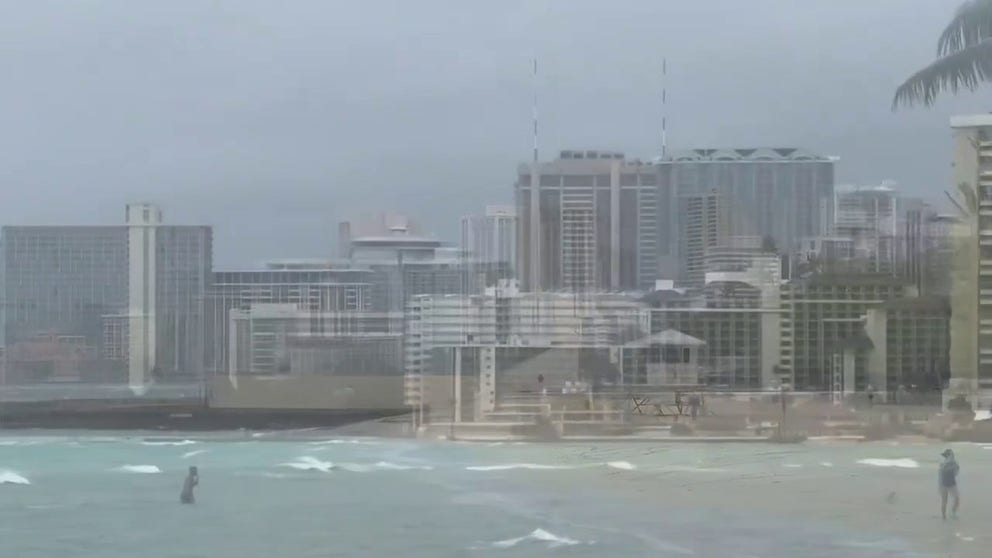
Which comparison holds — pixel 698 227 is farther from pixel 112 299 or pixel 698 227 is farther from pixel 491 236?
pixel 112 299

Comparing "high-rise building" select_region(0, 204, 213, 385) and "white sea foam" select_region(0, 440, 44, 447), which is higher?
"high-rise building" select_region(0, 204, 213, 385)

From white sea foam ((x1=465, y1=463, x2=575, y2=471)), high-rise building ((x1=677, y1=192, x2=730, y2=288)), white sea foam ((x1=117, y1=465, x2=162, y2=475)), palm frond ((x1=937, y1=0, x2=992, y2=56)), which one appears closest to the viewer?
palm frond ((x1=937, y1=0, x2=992, y2=56))

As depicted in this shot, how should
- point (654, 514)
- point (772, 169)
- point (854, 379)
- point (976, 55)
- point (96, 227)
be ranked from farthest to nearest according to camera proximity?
point (854, 379)
point (772, 169)
point (96, 227)
point (654, 514)
point (976, 55)

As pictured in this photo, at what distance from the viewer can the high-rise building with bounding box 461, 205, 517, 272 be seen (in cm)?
531

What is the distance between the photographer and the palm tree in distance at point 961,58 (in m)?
3.04

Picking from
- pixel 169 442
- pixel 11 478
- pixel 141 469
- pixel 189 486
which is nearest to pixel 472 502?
pixel 189 486

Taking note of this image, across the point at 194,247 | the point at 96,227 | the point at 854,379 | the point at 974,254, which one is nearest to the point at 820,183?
the point at 974,254

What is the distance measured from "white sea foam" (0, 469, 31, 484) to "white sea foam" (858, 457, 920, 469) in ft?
12.4

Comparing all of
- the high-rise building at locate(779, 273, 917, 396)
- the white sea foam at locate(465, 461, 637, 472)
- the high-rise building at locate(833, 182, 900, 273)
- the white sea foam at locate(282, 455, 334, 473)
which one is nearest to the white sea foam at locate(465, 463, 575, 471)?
the white sea foam at locate(465, 461, 637, 472)

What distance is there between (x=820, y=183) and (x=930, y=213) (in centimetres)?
69

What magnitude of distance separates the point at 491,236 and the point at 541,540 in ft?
8.73

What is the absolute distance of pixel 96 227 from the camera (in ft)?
16.8

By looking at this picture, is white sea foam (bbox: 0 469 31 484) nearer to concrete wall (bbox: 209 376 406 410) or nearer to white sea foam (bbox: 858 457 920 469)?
concrete wall (bbox: 209 376 406 410)

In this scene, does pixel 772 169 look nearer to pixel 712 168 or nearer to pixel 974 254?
pixel 712 168
